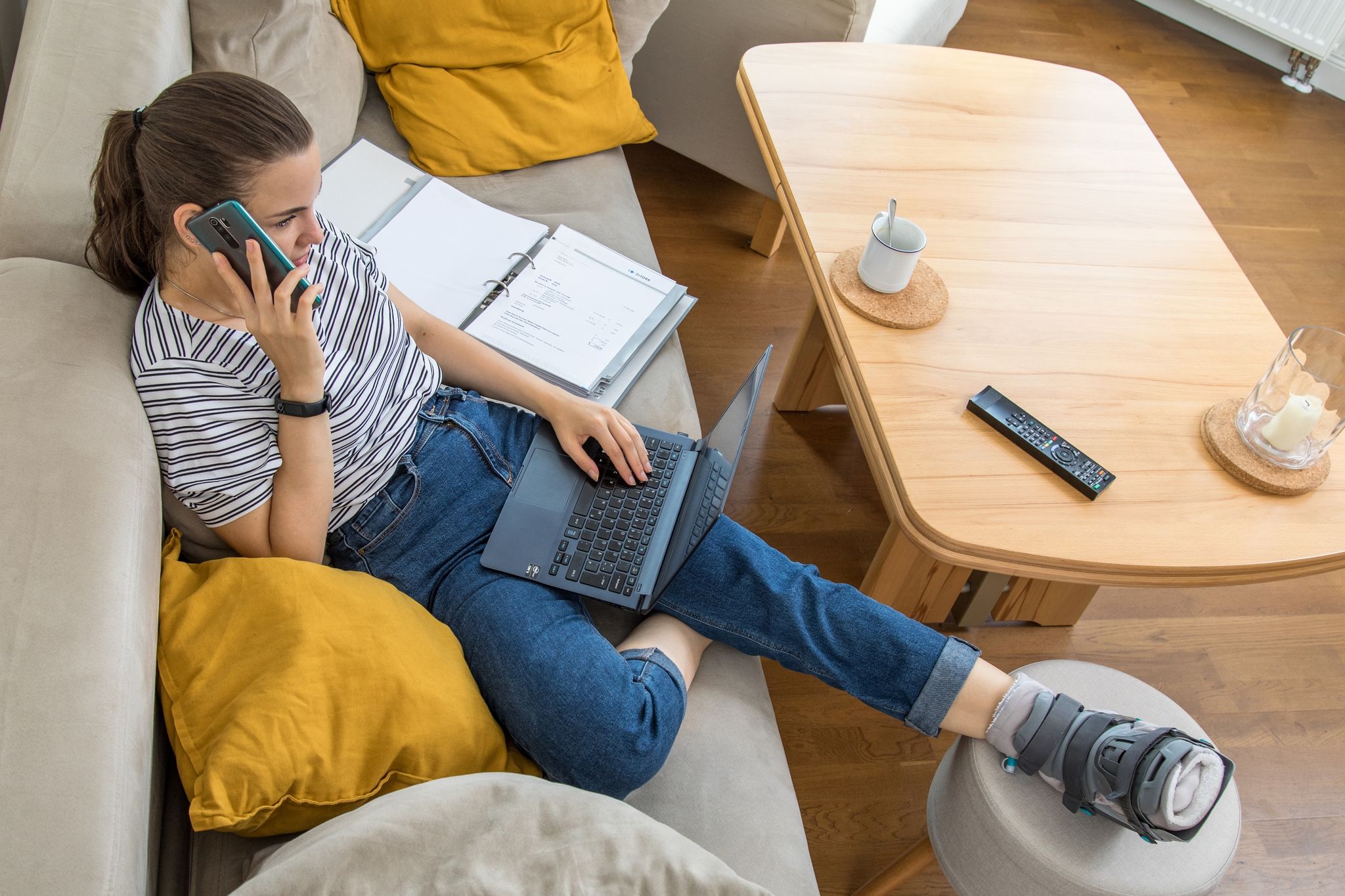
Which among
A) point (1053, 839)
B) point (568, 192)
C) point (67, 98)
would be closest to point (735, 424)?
point (1053, 839)

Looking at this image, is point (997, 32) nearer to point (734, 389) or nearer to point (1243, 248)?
point (1243, 248)

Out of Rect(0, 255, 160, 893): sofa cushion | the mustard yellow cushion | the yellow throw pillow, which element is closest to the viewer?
Rect(0, 255, 160, 893): sofa cushion

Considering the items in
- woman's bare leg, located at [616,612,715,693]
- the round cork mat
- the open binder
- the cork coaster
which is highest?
the cork coaster

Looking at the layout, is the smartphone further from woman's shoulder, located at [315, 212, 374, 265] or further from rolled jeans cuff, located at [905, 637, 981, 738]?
rolled jeans cuff, located at [905, 637, 981, 738]

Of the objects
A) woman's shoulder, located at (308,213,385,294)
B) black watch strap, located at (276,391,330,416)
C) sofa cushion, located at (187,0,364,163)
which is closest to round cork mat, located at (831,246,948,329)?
woman's shoulder, located at (308,213,385,294)

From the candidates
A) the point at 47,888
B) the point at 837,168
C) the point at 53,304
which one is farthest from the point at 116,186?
the point at 837,168

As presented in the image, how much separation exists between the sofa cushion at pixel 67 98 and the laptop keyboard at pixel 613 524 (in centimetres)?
66

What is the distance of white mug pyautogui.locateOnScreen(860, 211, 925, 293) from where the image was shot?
1429 millimetres

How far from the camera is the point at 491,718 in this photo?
3.70 feet

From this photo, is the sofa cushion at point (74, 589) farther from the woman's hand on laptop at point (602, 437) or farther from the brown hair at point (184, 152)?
the woman's hand on laptop at point (602, 437)

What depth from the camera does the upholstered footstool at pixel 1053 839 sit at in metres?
1.13

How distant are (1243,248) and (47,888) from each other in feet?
9.77

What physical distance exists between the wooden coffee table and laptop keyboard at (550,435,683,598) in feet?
0.92

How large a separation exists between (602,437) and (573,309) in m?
0.35
